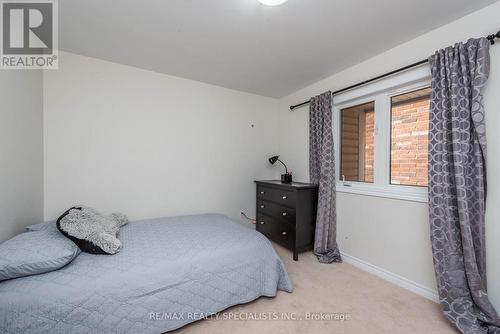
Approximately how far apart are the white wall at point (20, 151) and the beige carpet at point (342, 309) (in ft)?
5.18

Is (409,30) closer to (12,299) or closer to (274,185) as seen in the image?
(274,185)

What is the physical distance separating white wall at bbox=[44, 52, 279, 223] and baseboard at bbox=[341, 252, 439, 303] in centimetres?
160

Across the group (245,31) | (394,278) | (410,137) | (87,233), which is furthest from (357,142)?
(87,233)

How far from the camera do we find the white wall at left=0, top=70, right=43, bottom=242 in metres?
1.58

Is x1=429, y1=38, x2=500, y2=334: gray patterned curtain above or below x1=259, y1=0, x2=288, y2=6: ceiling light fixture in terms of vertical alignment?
below

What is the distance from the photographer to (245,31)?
1911 millimetres

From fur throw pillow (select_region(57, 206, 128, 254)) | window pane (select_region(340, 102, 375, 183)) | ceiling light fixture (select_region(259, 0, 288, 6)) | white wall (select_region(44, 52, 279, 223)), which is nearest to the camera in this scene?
ceiling light fixture (select_region(259, 0, 288, 6))

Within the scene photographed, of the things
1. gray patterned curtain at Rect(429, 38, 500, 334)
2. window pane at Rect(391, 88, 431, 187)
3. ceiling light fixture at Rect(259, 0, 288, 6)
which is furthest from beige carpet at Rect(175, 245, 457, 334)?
ceiling light fixture at Rect(259, 0, 288, 6)

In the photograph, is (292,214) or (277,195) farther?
(277,195)

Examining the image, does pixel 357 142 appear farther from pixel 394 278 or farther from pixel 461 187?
pixel 394 278

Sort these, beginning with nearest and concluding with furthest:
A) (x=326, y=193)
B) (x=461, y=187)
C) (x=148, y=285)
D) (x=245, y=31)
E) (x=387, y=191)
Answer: (x=148, y=285) < (x=461, y=187) < (x=245, y=31) < (x=387, y=191) < (x=326, y=193)

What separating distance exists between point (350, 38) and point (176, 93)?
2.06 m

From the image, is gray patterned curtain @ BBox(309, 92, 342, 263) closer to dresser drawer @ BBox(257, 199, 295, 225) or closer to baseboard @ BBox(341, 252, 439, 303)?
baseboard @ BBox(341, 252, 439, 303)

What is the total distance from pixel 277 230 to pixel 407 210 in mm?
1461
